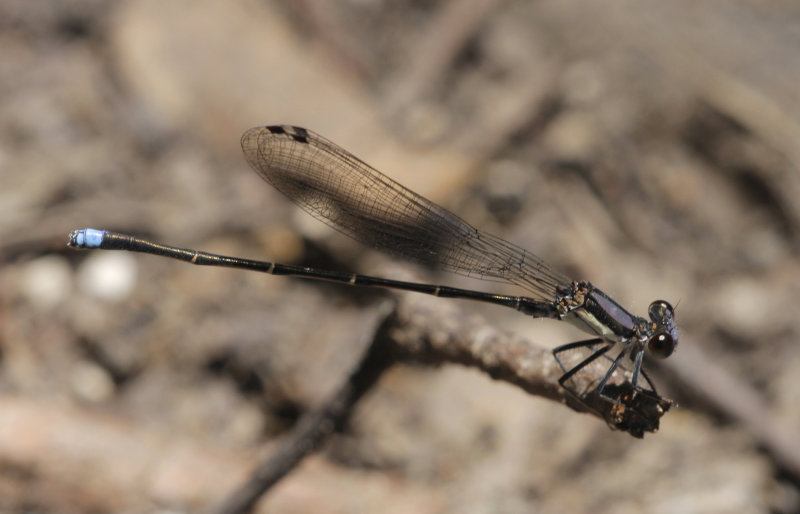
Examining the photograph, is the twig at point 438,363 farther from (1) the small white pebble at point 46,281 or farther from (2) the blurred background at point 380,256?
(1) the small white pebble at point 46,281

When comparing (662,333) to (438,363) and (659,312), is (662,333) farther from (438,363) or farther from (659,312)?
(438,363)

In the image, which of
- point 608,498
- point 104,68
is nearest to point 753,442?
point 608,498

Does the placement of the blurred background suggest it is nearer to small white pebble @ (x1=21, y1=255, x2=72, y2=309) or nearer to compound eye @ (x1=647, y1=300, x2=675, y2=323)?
small white pebble @ (x1=21, y1=255, x2=72, y2=309)

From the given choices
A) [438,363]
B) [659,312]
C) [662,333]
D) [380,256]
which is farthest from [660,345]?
[380,256]

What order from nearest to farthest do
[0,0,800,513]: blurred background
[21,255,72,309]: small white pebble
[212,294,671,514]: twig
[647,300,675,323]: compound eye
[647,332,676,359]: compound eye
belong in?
[212,294,671,514]: twig → [647,332,676,359]: compound eye → [647,300,675,323]: compound eye → [0,0,800,513]: blurred background → [21,255,72,309]: small white pebble

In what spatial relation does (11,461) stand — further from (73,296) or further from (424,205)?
(424,205)

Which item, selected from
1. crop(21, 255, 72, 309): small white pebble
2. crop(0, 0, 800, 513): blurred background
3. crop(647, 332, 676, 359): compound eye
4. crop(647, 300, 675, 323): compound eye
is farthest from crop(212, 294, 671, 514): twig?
crop(21, 255, 72, 309): small white pebble

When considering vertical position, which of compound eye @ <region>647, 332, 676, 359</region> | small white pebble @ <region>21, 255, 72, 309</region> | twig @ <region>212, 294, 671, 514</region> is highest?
small white pebble @ <region>21, 255, 72, 309</region>
